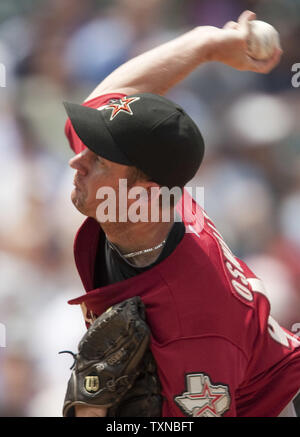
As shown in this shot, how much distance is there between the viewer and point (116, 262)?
1.75m

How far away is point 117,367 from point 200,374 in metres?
0.20

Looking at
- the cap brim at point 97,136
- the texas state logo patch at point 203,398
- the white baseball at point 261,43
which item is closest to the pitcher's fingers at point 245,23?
the white baseball at point 261,43

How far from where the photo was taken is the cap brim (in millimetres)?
1592

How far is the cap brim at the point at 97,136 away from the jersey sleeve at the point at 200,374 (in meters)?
0.46

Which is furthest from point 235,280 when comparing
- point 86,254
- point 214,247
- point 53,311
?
point 53,311

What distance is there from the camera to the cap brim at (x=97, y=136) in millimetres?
1592

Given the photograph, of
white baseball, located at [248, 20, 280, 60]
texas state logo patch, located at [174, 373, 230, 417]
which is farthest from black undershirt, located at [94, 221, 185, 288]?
white baseball, located at [248, 20, 280, 60]

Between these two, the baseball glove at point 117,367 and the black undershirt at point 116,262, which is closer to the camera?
the baseball glove at point 117,367

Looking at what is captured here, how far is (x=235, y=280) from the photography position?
5.65ft

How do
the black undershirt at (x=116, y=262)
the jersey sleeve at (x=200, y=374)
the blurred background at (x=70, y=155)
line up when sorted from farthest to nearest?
1. the blurred background at (x=70, y=155)
2. the black undershirt at (x=116, y=262)
3. the jersey sleeve at (x=200, y=374)

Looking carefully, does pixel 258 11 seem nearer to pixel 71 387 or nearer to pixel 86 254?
pixel 86 254

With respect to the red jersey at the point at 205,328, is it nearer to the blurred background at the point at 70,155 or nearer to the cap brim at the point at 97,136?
the cap brim at the point at 97,136

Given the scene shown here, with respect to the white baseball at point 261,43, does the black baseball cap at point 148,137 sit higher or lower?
lower

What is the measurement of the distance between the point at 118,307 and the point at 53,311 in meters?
1.60
